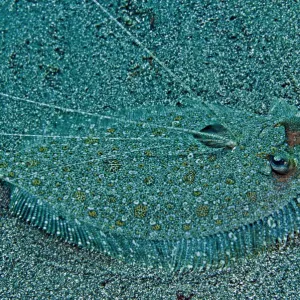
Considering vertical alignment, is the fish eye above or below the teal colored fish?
above

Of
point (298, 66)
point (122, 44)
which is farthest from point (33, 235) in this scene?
point (298, 66)

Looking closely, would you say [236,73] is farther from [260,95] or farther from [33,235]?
[33,235]

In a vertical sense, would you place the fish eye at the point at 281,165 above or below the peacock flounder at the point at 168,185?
above

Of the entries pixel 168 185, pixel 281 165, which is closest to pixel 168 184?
pixel 168 185

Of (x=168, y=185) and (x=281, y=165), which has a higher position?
(x=281, y=165)

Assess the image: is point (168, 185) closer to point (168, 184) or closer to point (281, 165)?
point (168, 184)
